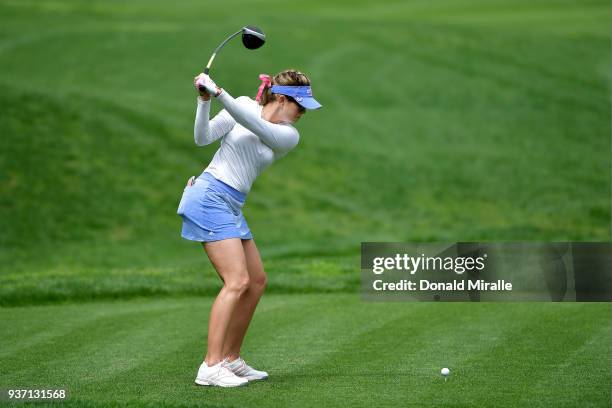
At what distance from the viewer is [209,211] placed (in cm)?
665

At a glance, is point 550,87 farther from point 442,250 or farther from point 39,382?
point 39,382

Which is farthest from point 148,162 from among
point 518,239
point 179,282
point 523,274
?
point 523,274

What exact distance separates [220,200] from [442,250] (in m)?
3.24

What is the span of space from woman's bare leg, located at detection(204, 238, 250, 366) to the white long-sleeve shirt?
1.29 ft

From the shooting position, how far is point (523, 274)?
31.4 ft

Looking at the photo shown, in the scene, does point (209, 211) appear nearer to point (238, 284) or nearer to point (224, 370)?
point (238, 284)

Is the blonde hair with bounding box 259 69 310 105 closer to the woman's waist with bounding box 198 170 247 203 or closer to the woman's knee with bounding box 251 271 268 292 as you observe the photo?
the woman's waist with bounding box 198 170 247 203

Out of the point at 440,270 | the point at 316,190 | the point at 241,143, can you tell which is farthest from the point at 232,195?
the point at 316,190

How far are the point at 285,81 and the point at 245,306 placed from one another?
4.77ft

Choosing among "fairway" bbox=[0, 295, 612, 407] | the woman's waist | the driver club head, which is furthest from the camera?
the driver club head

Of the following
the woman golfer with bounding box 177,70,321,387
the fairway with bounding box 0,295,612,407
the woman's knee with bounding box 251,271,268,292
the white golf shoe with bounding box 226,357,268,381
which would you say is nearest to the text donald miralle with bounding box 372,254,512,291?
the fairway with bounding box 0,295,612,407

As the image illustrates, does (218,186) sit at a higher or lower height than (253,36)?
lower

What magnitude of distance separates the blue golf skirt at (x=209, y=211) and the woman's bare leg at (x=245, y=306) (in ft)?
0.70

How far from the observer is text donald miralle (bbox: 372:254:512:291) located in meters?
9.33
